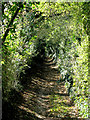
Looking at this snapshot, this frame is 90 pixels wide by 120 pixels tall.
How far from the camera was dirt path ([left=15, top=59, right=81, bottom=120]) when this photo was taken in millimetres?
4406

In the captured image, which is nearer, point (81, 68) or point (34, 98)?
point (81, 68)

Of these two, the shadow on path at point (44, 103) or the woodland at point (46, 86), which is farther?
the shadow on path at point (44, 103)

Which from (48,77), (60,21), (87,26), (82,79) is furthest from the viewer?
(48,77)

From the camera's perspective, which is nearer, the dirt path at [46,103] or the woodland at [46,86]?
the woodland at [46,86]

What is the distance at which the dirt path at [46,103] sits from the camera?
441 centimetres

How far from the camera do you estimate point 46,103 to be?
17.4 feet

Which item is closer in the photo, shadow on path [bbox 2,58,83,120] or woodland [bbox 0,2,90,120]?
woodland [bbox 0,2,90,120]

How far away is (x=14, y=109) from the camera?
14.5 ft

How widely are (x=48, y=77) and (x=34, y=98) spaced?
9.94 ft

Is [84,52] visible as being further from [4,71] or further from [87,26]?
[4,71]

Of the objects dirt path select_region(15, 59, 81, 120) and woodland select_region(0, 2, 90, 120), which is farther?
dirt path select_region(15, 59, 81, 120)

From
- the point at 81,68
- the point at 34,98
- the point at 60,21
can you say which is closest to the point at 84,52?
the point at 81,68

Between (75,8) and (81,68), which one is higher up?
(75,8)

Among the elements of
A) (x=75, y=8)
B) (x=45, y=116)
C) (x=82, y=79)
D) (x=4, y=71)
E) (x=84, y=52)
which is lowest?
(x=45, y=116)
